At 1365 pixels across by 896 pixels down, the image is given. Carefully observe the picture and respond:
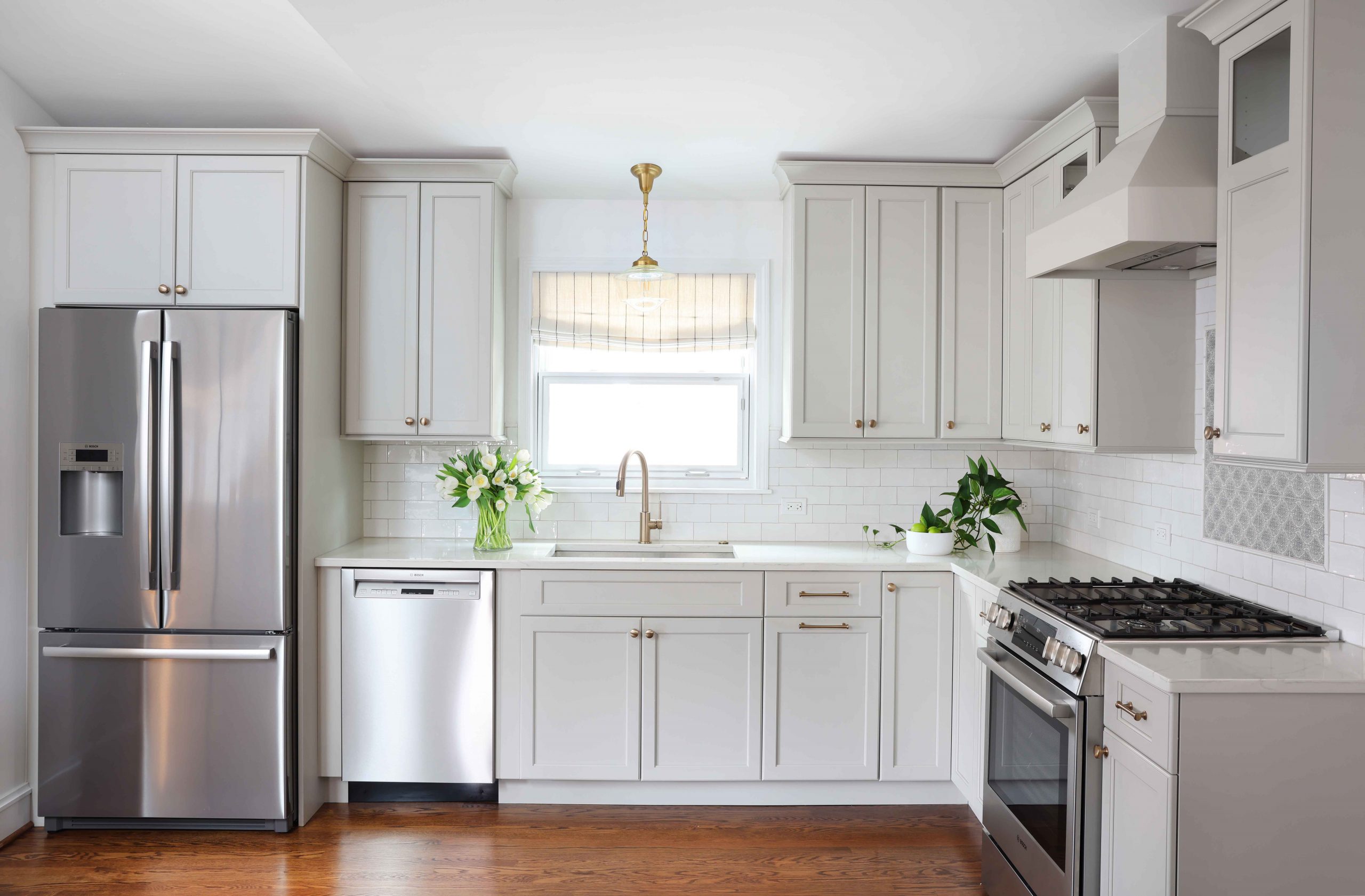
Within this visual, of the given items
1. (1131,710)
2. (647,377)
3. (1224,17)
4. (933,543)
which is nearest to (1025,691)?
(1131,710)

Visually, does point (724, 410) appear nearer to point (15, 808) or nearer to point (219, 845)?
point (219, 845)

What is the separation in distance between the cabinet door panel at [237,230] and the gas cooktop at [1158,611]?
284 centimetres

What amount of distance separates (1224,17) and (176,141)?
339 cm

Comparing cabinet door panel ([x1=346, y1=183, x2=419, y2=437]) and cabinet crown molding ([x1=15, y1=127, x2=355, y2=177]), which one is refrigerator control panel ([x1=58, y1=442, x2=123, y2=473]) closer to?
cabinet door panel ([x1=346, y1=183, x2=419, y2=437])

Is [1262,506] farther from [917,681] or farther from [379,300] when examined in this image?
[379,300]

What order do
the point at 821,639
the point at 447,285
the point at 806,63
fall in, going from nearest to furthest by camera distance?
the point at 806,63, the point at 821,639, the point at 447,285

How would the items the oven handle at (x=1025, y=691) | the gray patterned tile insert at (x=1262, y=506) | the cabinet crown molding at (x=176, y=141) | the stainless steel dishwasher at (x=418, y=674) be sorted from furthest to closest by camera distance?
the stainless steel dishwasher at (x=418, y=674)
the cabinet crown molding at (x=176, y=141)
the gray patterned tile insert at (x=1262, y=506)
the oven handle at (x=1025, y=691)

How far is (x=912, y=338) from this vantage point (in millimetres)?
3426

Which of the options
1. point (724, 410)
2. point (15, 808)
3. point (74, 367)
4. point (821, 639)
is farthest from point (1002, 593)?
point (15, 808)

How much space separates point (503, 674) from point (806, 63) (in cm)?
243

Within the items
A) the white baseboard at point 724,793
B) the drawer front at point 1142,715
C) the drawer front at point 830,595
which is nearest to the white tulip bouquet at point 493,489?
the white baseboard at point 724,793

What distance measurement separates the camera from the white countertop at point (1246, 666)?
1767 millimetres

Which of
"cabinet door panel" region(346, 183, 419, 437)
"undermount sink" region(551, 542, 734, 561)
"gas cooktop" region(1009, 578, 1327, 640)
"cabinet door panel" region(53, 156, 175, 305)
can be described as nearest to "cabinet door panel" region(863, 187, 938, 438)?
"undermount sink" region(551, 542, 734, 561)

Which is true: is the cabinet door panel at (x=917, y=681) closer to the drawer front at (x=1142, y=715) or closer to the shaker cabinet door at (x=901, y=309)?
the shaker cabinet door at (x=901, y=309)
